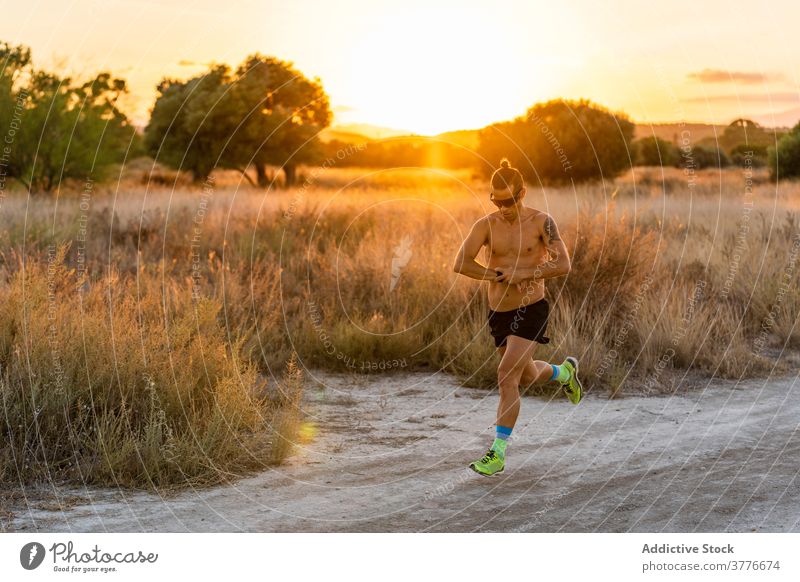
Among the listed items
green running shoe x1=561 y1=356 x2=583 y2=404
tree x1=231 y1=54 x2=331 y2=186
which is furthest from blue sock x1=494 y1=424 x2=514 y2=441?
tree x1=231 y1=54 x2=331 y2=186

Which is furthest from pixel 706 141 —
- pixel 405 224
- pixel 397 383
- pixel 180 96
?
pixel 397 383

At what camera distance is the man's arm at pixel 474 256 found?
6.31m

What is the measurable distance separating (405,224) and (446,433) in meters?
8.22

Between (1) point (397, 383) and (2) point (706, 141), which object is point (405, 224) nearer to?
(1) point (397, 383)

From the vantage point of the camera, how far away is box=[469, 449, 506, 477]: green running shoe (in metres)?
6.44

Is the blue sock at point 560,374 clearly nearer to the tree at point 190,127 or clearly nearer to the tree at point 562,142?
the tree at point 562,142

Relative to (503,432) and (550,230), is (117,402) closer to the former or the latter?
(503,432)

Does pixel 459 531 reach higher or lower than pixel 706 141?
lower

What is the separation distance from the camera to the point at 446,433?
26.3 ft

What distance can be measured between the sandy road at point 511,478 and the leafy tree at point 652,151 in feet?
87.6

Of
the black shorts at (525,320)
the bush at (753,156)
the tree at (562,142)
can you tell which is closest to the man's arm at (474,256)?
the black shorts at (525,320)

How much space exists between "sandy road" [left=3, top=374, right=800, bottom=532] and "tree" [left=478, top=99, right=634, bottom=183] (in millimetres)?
21178

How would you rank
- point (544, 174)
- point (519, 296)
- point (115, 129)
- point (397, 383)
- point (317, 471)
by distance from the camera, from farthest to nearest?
point (544, 174) < point (115, 129) < point (397, 383) < point (317, 471) < point (519, 296)

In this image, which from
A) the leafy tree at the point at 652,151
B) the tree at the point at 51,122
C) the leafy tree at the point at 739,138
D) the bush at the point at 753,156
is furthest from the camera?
the leafy tree at the point at 652,151
